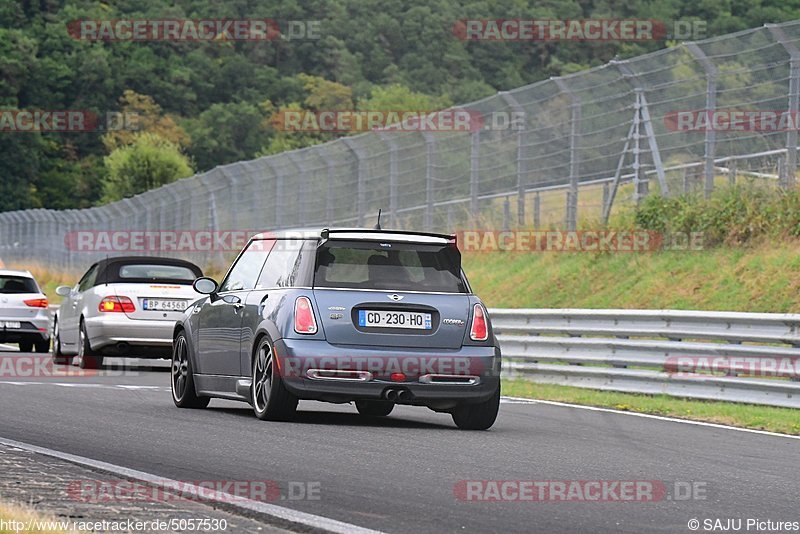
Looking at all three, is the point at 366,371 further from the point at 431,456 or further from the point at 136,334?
the point at 136,334

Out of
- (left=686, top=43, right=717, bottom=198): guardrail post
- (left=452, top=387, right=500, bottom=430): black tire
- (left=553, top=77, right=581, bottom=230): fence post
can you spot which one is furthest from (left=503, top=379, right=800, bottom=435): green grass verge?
(left=553, top=77, right=581, bottom=230): fence post

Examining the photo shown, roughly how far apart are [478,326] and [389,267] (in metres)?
0.79

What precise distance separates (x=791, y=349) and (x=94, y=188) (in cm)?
11037

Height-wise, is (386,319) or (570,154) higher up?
(570,154)

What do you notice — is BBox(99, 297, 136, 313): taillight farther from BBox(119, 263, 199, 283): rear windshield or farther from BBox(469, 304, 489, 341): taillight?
BBox(469, 304, 489, 341): taillight

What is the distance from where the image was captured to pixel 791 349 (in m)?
13.9

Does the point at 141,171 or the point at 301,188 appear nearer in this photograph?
the point at 301,188

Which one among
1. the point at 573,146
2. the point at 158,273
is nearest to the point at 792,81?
the point at 573,146

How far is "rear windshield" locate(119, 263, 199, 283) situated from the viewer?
19969 mm

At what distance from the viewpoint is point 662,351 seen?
15711 mm

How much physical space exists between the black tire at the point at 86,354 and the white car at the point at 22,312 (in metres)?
4.57

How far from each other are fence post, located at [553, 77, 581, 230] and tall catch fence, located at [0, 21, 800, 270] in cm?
2

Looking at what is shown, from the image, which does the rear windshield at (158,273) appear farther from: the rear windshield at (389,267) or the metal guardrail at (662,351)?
the rear windshield at (389,267)

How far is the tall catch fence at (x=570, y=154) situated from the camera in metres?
20.2
